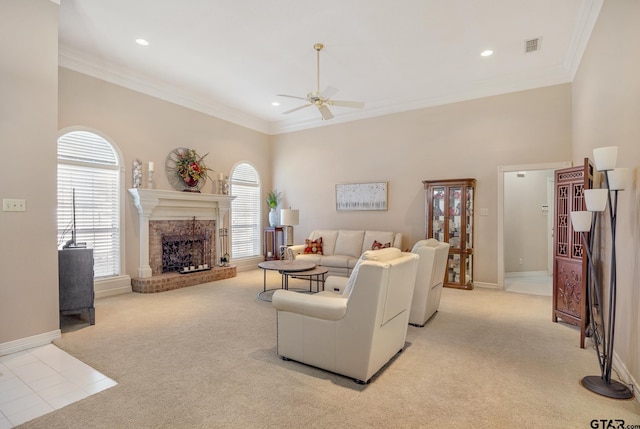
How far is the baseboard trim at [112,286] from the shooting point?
491cm

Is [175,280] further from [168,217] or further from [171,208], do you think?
[171,208]

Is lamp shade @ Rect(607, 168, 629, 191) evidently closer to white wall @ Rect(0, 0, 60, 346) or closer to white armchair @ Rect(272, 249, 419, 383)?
white armchair @ Rect(272, 249, 419, 383)

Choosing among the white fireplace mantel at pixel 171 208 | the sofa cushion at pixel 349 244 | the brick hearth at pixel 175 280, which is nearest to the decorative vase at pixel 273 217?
the white fireplace mantel at pixel 171 208

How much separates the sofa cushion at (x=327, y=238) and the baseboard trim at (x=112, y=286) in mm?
3446

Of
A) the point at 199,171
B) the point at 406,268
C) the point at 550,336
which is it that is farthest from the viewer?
the point at 199,171

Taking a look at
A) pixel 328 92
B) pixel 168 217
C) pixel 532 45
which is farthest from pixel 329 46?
pixel 168 217

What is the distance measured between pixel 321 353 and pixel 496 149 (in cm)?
477

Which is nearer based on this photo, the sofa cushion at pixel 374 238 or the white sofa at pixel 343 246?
the white sofa at pixel 343 246

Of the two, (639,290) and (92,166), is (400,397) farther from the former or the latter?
(92,166)

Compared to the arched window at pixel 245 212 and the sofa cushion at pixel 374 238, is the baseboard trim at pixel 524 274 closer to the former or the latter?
the sofa cushion at pixel 374 238

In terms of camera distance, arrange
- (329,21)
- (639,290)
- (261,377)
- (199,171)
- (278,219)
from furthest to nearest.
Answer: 1. (278,219)
2. (199,171)
3. (329,21)
4. (261,377)
5. (639,290)

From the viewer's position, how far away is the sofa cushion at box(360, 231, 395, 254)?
6.19 meters

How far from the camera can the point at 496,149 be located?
5.56 m

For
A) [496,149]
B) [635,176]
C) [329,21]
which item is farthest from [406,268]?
[496,149]
